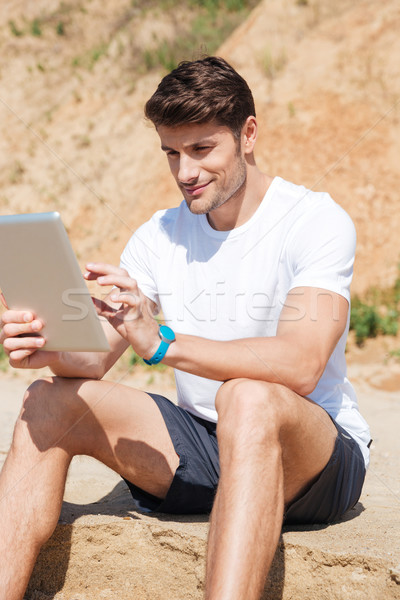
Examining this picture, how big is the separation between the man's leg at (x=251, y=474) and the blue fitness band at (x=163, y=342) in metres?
0.24

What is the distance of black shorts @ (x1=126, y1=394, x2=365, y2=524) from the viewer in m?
2.56

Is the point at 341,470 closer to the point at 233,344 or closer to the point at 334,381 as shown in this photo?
the point at 334,381

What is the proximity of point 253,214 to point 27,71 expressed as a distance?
528 inches

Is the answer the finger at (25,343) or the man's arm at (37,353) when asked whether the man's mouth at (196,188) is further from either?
the finger at (25,343)

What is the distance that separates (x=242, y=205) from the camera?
115 inches

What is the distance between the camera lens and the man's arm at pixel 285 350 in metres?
2.31

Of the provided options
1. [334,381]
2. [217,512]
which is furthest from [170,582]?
[334,381]

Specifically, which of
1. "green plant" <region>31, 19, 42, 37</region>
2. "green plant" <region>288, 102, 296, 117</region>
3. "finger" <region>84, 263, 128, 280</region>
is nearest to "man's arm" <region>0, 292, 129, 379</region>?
"finger" <region>84, 263, 128, 280</region>

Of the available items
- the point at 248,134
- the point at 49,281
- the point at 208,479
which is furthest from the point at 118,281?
the point at 248,134

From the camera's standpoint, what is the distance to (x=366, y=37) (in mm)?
9250

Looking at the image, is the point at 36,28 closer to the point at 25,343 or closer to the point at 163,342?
the point at 25,343

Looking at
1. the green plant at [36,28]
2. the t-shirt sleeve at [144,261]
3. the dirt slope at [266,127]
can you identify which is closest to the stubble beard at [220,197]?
the t-shirt sleeve at [144,261]

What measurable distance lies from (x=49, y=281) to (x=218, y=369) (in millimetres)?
629

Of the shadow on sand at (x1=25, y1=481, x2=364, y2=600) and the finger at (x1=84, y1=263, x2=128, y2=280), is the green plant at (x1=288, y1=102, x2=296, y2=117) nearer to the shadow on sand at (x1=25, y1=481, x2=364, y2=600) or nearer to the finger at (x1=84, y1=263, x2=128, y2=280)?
the shadow on sand at (x1=25, y1=481, x2=364, y2=600)
